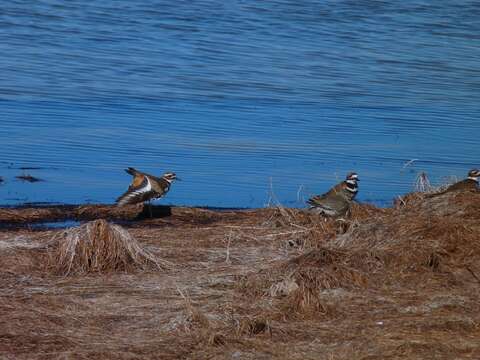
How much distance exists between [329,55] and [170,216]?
1804cm

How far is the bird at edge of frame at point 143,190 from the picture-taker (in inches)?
595

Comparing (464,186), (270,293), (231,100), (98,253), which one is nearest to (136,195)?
(98,253)

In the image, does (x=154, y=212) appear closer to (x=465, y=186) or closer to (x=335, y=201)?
(x=335, y=201)

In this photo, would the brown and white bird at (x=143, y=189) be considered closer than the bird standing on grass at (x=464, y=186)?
No

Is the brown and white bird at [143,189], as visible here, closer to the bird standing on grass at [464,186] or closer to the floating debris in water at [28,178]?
the floating debris in water at [28,178]

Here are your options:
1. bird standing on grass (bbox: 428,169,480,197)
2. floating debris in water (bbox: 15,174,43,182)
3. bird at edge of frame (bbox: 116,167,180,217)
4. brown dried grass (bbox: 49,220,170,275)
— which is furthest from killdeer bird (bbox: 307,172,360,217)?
floating debris in water (bbox: 15,174,43,182)

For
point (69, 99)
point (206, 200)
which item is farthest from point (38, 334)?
point (69, 99)

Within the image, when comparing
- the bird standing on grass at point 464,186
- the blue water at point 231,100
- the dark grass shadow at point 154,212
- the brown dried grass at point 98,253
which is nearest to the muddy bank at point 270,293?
the brown dried grass at point 98,253

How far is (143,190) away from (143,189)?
0.13ft

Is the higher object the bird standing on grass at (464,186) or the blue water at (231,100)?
the bird standing on grass at (464,186)

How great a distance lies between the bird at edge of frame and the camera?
49.6 feet

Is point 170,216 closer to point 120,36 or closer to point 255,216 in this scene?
point 255,216

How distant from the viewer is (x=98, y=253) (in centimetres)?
1145

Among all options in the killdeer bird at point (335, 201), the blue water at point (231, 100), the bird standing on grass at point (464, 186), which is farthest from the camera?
the blue water at point (231, 100)
